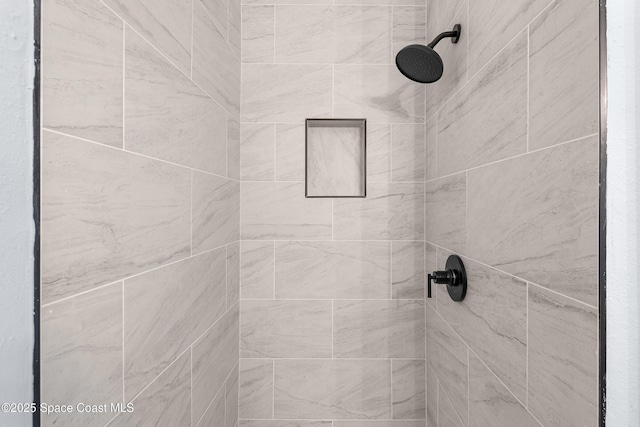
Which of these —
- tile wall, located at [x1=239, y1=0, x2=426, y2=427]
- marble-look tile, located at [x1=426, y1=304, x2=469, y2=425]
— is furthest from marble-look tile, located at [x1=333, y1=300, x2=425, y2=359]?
marble-look tile, located at [x1=426, y1=304, x2=469, y2=425]

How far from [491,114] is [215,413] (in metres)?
1.19

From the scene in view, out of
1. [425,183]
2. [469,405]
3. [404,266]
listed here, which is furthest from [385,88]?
[469,405]

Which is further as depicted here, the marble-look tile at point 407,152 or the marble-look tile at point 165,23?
the marble-look tile at point 407,152

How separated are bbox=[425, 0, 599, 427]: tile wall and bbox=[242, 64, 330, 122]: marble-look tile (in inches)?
18.9

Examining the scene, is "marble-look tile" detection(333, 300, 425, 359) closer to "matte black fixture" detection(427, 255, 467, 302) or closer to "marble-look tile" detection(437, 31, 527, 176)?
"matte black fixture" detection(427, 255, 467, 302)

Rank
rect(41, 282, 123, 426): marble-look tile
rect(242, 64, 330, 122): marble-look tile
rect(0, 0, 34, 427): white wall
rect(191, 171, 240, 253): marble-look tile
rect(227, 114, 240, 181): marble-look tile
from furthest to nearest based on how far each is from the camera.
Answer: rect(242, 64, 330, 122): marble-look tile < rect(227, 114, 240, 181): marble-look tile < rect(191, 171, 240, 253): marble-look tile < rect(41, 282, 123, 426): marble-look tile < rect(0, 0, 34, 427): white wall

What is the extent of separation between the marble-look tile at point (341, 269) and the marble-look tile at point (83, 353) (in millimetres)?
828

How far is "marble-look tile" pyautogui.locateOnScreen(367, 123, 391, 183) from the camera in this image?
136 cm

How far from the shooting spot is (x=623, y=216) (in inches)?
16.5

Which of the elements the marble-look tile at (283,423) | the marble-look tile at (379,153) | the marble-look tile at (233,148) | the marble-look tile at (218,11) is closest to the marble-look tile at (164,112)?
the marble-look tile at (233,148)

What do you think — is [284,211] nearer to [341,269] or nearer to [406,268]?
[341,269]

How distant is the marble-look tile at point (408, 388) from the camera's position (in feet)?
4.47

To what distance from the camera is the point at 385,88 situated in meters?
1.36

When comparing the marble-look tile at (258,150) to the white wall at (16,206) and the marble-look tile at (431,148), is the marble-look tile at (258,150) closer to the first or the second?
the marble-look tile at (431,148)
